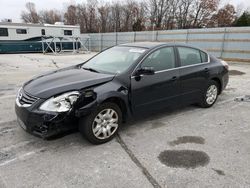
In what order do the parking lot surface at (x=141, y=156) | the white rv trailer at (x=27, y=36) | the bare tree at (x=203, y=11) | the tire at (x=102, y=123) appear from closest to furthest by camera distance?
1. the parking lot surface at (x=141, y=156)
2. the tire at (x=102, y=123)
3. the white rv trailer at (x=27, y=36)
4. the bare tree at (x=203, y=11)

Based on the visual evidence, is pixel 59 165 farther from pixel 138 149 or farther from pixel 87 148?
pixel 138 149

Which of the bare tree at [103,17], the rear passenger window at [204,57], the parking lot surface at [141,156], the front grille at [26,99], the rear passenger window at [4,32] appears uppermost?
the bare tree at [103,17]

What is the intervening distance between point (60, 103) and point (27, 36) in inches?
888

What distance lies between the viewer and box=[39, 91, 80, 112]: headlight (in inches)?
114

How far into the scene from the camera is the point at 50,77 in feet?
11.7

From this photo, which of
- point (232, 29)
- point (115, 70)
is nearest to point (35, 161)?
point (115, 70)

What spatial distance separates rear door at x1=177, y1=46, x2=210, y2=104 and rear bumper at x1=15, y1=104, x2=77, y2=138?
7.62 feet

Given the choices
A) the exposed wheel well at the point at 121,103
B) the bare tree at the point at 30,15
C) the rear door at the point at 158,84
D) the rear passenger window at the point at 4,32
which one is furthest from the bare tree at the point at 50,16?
the exposed wheel well at the point at 121,103

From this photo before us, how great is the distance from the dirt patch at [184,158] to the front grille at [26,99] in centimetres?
184

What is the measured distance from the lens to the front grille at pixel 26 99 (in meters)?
2.98

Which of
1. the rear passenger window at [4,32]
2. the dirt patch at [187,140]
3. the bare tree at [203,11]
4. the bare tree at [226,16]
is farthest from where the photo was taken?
the bare tree at [203,11]

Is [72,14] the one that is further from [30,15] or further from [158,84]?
[158,84]

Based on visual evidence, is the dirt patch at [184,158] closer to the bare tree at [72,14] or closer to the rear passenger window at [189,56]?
the rear passenger window at [189,56]

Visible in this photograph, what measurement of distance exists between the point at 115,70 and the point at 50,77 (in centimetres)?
104
